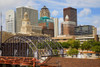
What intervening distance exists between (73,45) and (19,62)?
69915 mm

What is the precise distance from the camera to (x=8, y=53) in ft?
144

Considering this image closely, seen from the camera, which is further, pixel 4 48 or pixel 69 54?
pixel 69 54

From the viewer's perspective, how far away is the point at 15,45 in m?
46.5

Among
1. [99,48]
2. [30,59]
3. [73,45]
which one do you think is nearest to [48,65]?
[30,59]

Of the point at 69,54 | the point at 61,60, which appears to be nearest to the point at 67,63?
the point at 61,60

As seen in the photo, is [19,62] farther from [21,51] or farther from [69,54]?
[69,54]

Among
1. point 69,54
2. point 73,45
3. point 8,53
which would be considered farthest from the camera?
point 73,45

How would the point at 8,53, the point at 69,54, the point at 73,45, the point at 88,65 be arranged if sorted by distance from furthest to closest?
the point at 73,45 < the point at 69,54 < the point at 8,53 < the point at 88,65

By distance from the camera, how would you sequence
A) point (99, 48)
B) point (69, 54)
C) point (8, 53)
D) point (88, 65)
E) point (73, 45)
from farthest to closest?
point (73, 45), point (99, 48), point (69, 54), point (8, 53), point (88, 65)

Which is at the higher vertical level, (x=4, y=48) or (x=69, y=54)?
(x=4, y=48)

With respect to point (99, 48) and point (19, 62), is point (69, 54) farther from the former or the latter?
point (19, 62)

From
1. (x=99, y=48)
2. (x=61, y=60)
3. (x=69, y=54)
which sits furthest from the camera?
(x=99, y=48)

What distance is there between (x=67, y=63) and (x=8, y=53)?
21846 millimetres

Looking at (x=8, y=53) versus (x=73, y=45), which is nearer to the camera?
(x=8, y=53)
